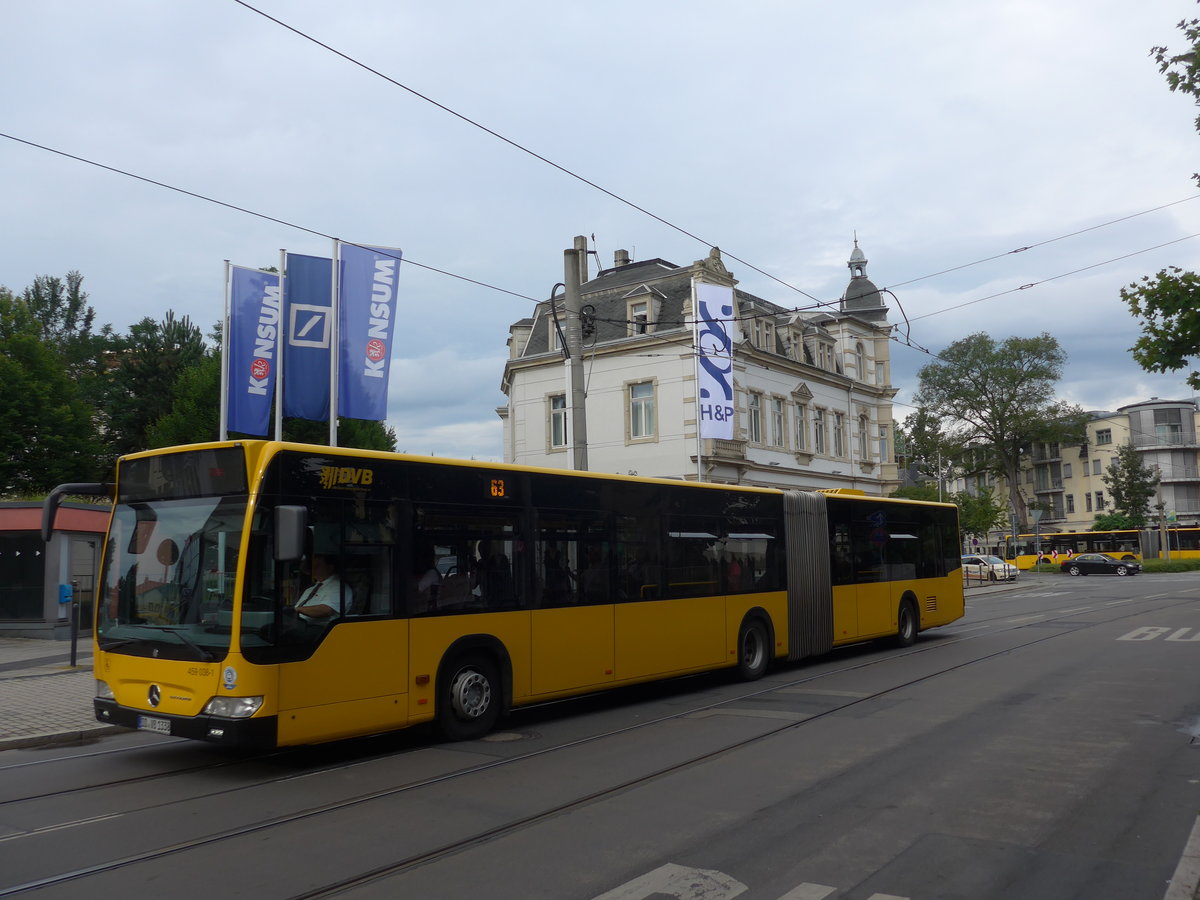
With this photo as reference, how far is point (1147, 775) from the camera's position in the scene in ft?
25.9

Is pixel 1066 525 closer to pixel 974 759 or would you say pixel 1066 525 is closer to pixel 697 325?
pixel 697 325

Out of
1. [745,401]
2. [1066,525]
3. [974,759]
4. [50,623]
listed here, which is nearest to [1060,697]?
[974,759]

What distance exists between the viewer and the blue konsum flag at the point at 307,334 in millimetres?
21953

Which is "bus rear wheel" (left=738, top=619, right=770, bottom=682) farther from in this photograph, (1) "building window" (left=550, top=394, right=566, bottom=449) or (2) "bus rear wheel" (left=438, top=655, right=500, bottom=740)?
(1) "building window" (left=550, top=394, right=566, bottom=449)

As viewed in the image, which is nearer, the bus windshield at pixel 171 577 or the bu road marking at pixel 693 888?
the bu road marking at pixel 693 888

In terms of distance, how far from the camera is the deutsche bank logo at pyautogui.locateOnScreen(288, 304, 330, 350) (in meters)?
22.1

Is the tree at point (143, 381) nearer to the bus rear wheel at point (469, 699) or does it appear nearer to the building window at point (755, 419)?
the building window at point (755, 419)

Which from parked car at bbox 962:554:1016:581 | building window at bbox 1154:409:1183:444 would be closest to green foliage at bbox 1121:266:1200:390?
parked car at bbox 962:554:1016:581

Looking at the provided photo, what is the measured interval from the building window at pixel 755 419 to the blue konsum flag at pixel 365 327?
22868 millimetres

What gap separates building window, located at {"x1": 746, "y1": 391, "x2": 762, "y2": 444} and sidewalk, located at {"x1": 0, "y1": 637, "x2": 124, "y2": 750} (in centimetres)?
2825

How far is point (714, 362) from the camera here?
3281cm

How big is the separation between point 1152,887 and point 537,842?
139 inches

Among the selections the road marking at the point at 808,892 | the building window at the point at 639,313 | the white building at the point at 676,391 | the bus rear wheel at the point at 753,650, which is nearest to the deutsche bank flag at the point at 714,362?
the white building at the point at 676,391

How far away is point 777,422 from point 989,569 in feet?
53.7
